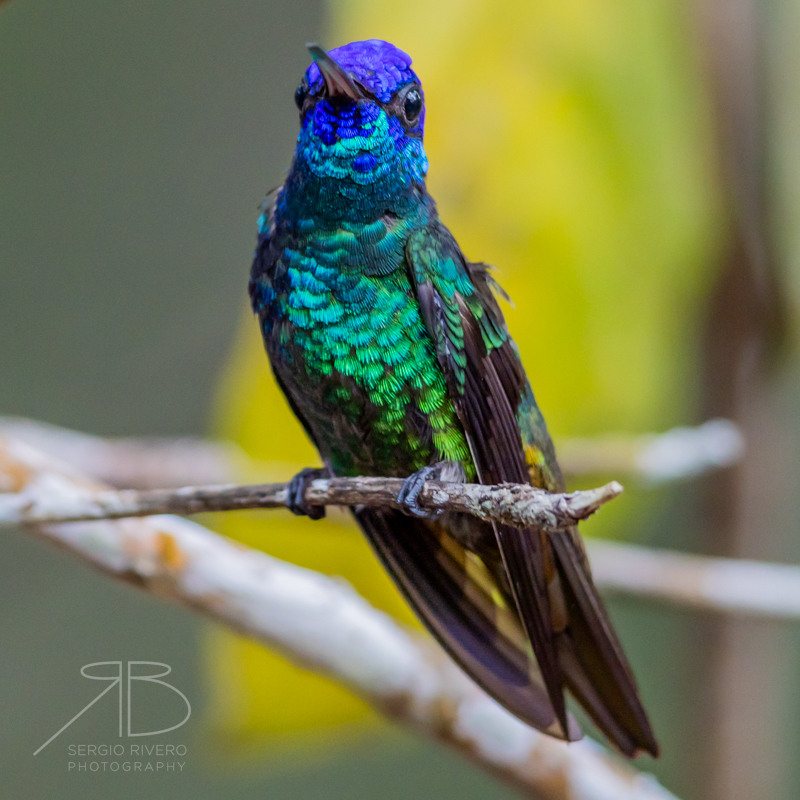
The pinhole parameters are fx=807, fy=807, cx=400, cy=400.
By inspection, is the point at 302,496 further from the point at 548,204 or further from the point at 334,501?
the point at 548,204

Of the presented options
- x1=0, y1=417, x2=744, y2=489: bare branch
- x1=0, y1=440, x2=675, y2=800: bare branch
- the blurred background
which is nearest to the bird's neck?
x1=0, y1=440, x2=675, y2=800: bare branch

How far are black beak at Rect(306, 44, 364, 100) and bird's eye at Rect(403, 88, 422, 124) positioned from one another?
0.13ft

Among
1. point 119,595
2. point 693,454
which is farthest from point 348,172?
point 119,595

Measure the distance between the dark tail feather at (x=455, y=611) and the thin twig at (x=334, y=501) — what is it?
0.09m

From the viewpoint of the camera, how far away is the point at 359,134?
0.64 metres

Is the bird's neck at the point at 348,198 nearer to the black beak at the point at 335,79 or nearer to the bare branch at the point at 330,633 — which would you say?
the black beak at the point at 335,79

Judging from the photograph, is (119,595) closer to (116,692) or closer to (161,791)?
(161,791)

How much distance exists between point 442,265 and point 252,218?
3.19 feet

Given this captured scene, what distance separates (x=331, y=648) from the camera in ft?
3.41

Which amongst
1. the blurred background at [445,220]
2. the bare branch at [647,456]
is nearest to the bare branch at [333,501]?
the blurred background at [445,220]

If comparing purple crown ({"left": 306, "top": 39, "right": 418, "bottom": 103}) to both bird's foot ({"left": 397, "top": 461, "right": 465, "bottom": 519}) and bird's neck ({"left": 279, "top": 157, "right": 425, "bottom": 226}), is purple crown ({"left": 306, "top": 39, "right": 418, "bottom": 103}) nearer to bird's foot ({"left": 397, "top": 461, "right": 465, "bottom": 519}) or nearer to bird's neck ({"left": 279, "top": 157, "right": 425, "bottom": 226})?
bird's neck ({"left": 279, "top": 157, "right": 425, "bottom": 226})

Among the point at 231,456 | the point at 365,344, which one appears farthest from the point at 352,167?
the point at 231,456

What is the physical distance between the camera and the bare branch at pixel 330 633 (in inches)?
38.5

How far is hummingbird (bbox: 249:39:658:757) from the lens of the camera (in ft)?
2.15
